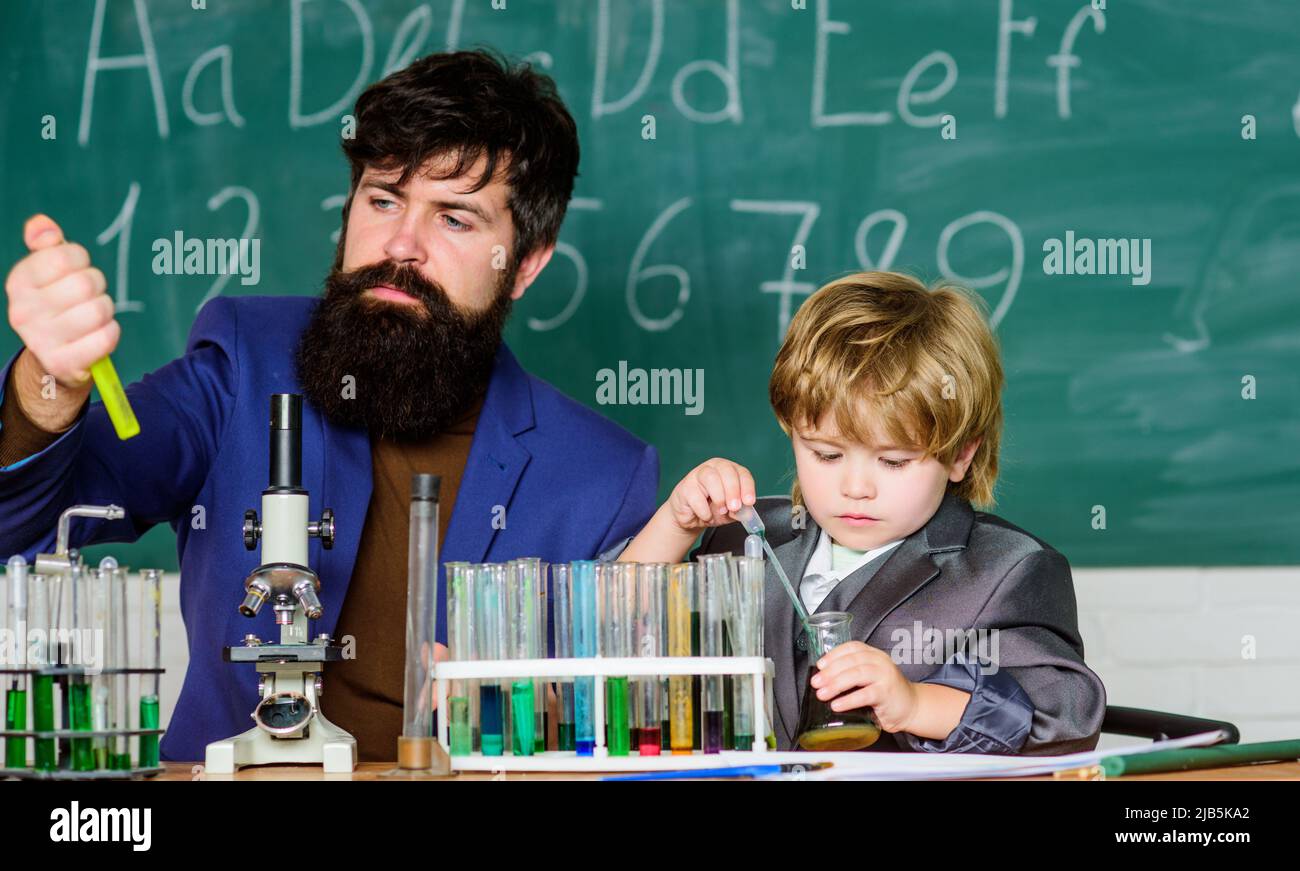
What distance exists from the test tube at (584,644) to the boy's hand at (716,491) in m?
0.38

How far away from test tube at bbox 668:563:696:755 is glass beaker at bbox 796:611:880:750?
177 millimetres

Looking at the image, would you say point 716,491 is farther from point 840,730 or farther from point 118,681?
point 118,681

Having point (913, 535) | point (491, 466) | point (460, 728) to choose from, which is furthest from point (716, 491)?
point (491, 466)

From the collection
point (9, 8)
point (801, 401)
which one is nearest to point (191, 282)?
point (9, 8)

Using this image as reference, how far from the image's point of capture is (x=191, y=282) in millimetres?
3020

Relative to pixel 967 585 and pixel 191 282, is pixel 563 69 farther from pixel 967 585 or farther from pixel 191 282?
pixel 967 585

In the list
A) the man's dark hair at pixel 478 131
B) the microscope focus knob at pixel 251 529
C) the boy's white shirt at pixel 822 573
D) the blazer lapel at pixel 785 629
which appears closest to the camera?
the microscope focus knob at pixel 251 529

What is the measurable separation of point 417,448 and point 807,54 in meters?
1.30

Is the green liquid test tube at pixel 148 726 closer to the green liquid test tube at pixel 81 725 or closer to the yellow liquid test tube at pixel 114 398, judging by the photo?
the green liquid test tube at pixel 81 725

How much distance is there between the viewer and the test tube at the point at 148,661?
120cm

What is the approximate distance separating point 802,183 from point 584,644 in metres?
1.91

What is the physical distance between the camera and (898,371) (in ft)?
6.25

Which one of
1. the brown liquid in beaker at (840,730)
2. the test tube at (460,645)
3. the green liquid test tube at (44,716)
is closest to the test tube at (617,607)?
the test tube at (460,645)

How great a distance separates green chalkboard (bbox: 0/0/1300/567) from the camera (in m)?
2.97
